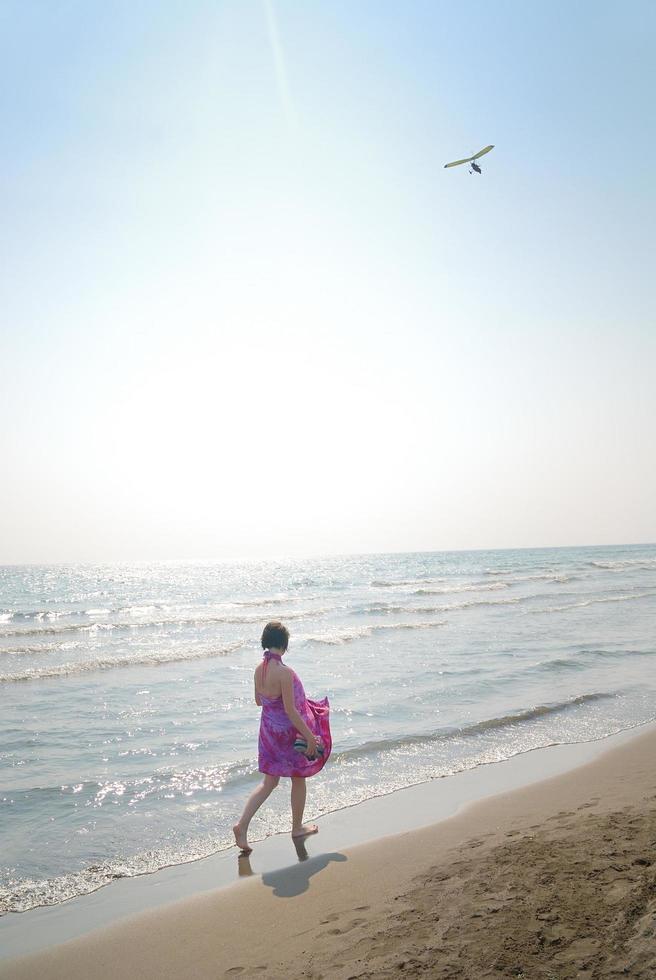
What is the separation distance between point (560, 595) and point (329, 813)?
29.3 metres

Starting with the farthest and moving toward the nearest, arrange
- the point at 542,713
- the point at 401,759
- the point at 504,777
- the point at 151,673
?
1. the point at 151,673
2. the point at 542,713
3. the point at 401,759
4. the point at 504,777

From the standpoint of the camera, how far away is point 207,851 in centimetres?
538

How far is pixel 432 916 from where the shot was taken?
3443 mm

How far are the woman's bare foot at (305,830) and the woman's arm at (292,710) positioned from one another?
0.71m

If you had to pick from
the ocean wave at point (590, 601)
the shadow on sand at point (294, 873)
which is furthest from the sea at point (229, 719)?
the ocean wave at point (590, 601)

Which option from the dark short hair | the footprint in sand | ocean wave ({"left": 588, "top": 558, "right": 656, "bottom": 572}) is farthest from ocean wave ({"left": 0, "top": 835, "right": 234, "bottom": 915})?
ocean wave ({"left": 588, "top": 558, "right": 656, "bottom": 572})

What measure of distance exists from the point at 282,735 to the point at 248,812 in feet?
2.14

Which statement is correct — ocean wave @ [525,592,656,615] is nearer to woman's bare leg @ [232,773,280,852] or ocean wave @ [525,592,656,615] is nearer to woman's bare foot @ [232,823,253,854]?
woman's bare leg @ [232,773,280,852]

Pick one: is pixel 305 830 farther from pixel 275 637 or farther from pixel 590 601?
pixel 590 601

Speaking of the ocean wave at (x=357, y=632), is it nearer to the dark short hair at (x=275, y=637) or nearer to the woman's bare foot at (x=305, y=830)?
the woman's bare foot at (x=305, y=830)

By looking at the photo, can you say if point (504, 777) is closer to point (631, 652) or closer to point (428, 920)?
point (428, 920)

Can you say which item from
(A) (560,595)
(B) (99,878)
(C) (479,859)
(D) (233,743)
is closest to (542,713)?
(D) (233,743)

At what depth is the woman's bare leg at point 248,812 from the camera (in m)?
5.25

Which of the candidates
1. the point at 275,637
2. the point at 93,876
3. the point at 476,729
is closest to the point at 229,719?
the point at 476,729
